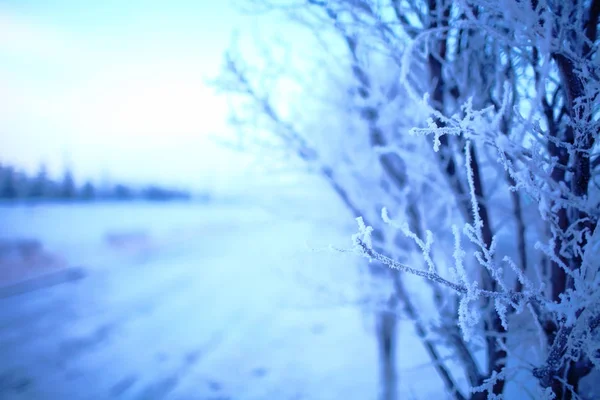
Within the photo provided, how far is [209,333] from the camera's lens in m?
6.18

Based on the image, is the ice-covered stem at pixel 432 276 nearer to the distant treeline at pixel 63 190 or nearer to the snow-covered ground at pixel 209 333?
the snow-covered ground at pixel 209 333

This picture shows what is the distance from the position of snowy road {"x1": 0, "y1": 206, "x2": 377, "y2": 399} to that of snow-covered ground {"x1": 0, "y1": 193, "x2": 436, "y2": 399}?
0.02 m

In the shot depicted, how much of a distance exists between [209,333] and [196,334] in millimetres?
260

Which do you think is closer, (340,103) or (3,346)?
(340,103)

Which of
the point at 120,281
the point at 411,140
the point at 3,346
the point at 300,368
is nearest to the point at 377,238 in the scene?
the point at 411,140

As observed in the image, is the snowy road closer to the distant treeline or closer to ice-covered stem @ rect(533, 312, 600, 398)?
ice-covered stem @ rect(533, 312, 600, 398)

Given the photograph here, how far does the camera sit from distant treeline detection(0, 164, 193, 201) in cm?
1389

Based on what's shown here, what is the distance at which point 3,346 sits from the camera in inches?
204

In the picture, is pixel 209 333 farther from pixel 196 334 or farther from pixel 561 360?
pixel 561 360

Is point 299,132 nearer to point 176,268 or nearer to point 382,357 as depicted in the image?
point 382,357

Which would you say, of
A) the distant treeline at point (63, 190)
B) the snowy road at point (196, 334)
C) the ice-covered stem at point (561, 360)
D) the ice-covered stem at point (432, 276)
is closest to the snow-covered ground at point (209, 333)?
the snowy road at point (196, 334)

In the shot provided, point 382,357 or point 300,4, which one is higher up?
point 300,4

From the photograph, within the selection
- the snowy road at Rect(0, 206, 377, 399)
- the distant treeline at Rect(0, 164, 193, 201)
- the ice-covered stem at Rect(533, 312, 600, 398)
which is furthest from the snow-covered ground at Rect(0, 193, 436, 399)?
the distant treeline at Rect(0, 164, 193, 201)

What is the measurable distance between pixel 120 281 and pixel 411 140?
32.5 feet
